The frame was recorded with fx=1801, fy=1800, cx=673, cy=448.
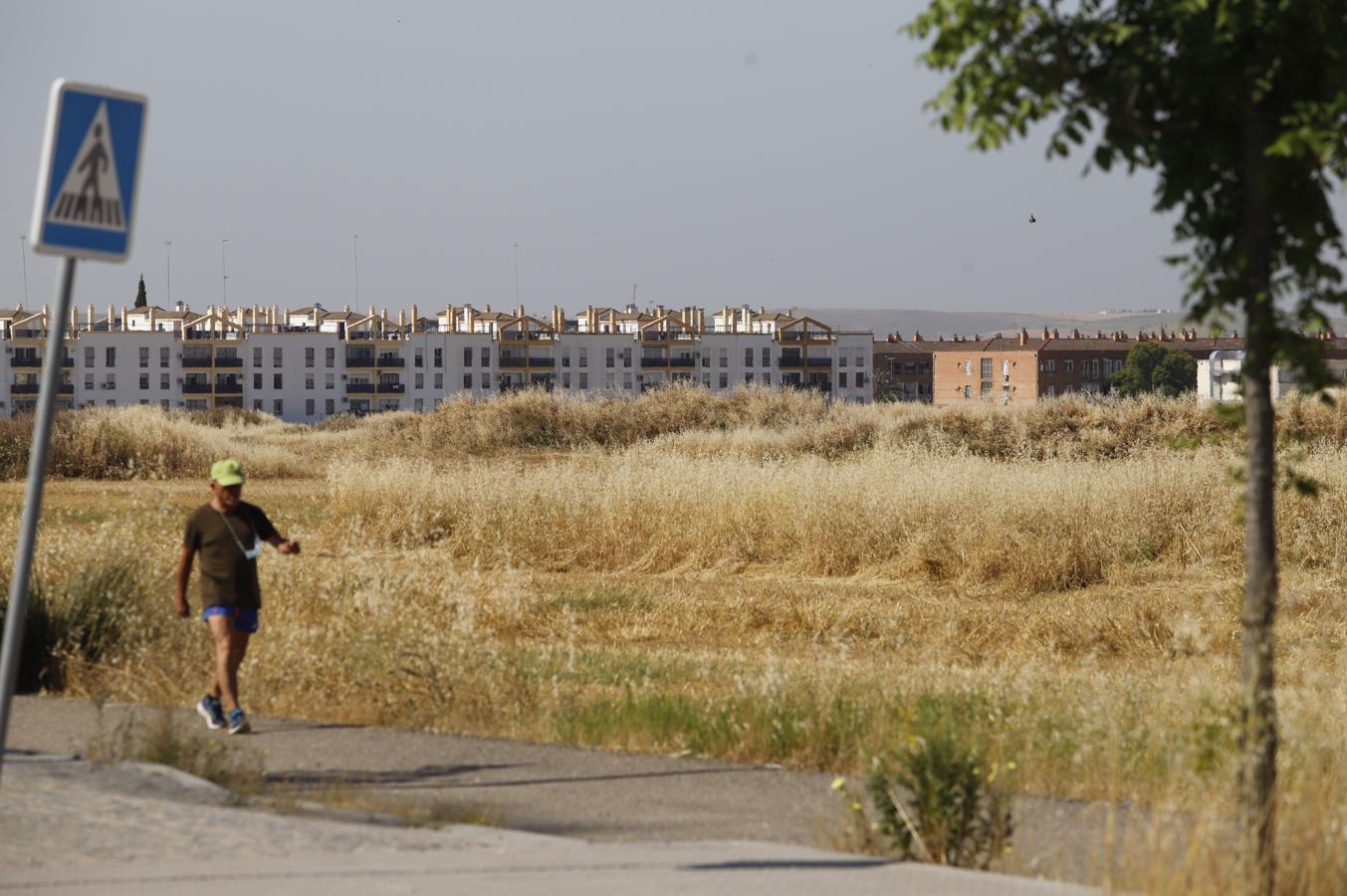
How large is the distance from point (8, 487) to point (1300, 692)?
3264cm

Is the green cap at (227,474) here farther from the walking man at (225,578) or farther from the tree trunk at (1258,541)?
the tree trunk at (1258,541)

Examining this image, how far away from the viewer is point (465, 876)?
6.88m

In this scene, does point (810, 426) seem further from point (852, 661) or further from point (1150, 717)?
point (1150, 717)

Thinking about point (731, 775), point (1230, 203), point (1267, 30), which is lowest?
point (731, 775)

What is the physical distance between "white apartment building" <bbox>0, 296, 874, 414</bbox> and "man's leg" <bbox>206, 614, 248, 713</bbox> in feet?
474

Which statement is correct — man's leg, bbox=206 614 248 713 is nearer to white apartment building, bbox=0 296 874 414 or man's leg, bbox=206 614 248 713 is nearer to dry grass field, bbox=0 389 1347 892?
dry grass field, bbox=0 389 1347 892

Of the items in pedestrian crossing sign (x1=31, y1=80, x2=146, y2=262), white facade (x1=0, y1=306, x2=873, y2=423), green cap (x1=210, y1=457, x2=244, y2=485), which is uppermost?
white facade (x1=0, y1=306, x2=873, y2=423)

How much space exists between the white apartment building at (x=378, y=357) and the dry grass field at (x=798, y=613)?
122 metres

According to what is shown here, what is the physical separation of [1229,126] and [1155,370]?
175212 millimetres

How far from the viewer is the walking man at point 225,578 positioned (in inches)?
427

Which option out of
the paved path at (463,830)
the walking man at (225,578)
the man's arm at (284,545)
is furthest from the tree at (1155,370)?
the paved path at (463,830)

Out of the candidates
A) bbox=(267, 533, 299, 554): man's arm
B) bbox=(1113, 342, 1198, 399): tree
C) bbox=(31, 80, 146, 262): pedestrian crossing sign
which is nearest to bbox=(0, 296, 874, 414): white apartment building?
bbox=(1113, 342, 1198, 399): tree

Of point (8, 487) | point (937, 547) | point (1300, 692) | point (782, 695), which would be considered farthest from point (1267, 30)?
point (8, 487)

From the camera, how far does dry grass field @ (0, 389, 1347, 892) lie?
10.1 metres
